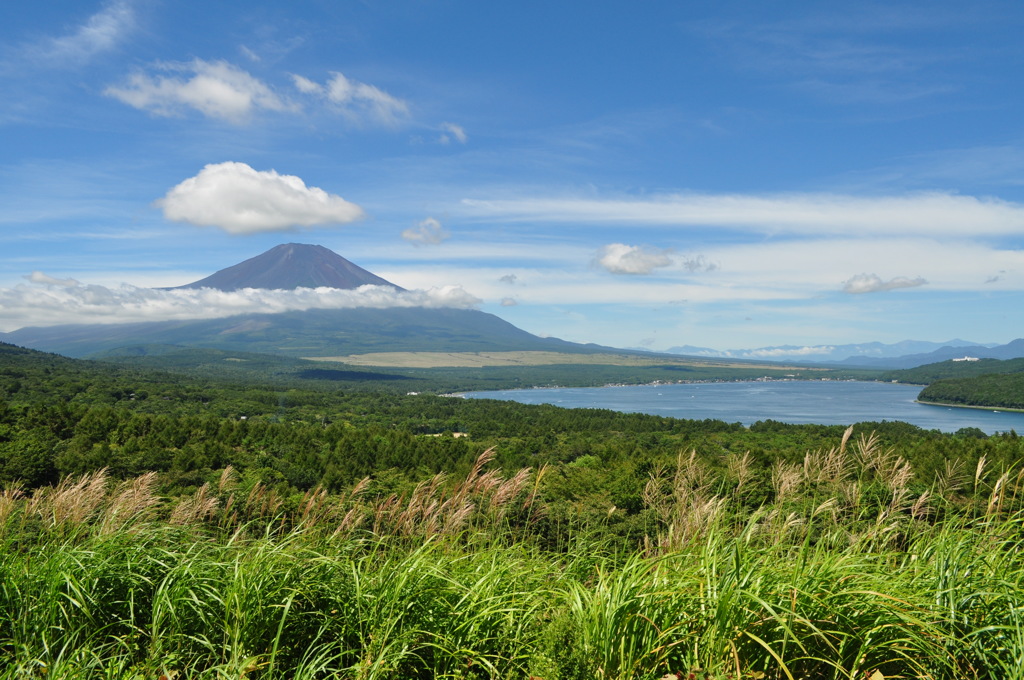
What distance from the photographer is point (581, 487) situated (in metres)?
23.2

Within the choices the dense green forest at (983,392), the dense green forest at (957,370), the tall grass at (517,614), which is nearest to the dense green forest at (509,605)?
the tall grass at (517,614)

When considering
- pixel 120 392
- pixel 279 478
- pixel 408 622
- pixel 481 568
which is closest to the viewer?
pixel 408 622

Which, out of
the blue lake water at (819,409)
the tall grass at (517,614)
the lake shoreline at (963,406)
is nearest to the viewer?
the tall grass at (517,614)

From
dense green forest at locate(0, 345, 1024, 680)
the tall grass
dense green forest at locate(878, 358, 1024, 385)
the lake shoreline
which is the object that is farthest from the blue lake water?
the tall grass

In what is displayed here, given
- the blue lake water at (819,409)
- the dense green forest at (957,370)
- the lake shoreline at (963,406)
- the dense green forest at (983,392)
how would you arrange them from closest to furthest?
1. the blue lake water at (819,409)
2. the lake shoreline at (963,406)
3. the dense green forest at (983,392)
4. the dense green forest at (957,370)

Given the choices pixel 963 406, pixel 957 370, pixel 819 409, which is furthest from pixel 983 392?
pixel 957 370

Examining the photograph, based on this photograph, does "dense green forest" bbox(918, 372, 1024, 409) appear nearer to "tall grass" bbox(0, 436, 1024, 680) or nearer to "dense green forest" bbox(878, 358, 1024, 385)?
"dense green forest" bbox(878, 358, 1024, 385)

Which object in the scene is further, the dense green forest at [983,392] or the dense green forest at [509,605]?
the dense green forest at [983,392]

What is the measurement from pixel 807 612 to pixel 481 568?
1.70m

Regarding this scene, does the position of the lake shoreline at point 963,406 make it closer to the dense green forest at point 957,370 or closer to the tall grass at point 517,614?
the dense green forest at point 957,370

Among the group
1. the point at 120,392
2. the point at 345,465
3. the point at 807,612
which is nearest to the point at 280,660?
the point at 807,612

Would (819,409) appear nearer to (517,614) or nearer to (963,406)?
(963,406)

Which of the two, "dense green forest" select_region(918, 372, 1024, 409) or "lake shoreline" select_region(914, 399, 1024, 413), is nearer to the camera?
"lake shoreline" select_region(914, 399, 1024, 413)

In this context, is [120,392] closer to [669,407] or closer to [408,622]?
[408,622]
